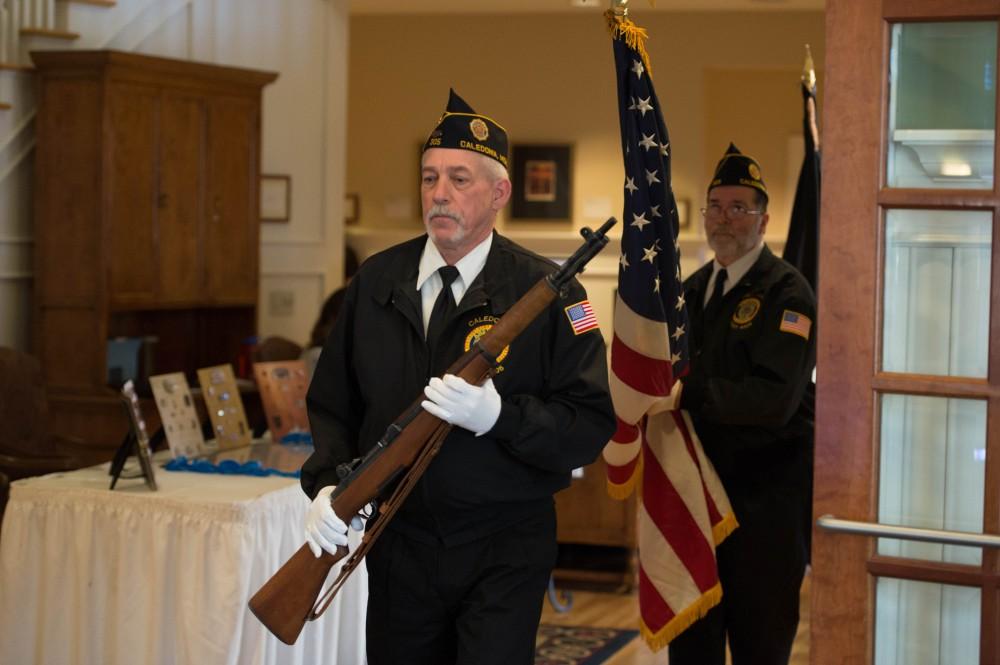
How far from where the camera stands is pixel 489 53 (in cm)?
1040

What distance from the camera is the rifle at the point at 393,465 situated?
7.57 feet

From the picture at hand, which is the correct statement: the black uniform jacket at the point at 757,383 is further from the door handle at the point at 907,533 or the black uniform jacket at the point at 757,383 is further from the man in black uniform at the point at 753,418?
the door handle at the point at 907,533

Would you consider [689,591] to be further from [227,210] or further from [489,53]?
[489,53]

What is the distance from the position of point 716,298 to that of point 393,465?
1475 millimetres

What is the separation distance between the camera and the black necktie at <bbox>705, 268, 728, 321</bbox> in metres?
3.56

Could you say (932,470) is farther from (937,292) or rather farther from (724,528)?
(724,528)

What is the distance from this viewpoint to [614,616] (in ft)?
18.1

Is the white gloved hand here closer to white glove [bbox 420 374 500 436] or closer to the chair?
white glove [bbox 420 374 500 436]

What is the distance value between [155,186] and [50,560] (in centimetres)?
282

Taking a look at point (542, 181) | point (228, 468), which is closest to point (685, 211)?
point (542, 181)

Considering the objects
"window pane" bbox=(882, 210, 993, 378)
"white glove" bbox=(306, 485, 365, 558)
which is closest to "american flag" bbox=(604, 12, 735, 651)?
"window pane" bbox=(882, 210, 993, 378)

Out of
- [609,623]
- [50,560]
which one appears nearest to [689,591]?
[50,560]

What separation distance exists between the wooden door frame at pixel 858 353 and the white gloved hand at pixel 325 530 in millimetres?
796

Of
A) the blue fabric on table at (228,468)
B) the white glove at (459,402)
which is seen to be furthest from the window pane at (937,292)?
the blue fabric on table at (228,468)
